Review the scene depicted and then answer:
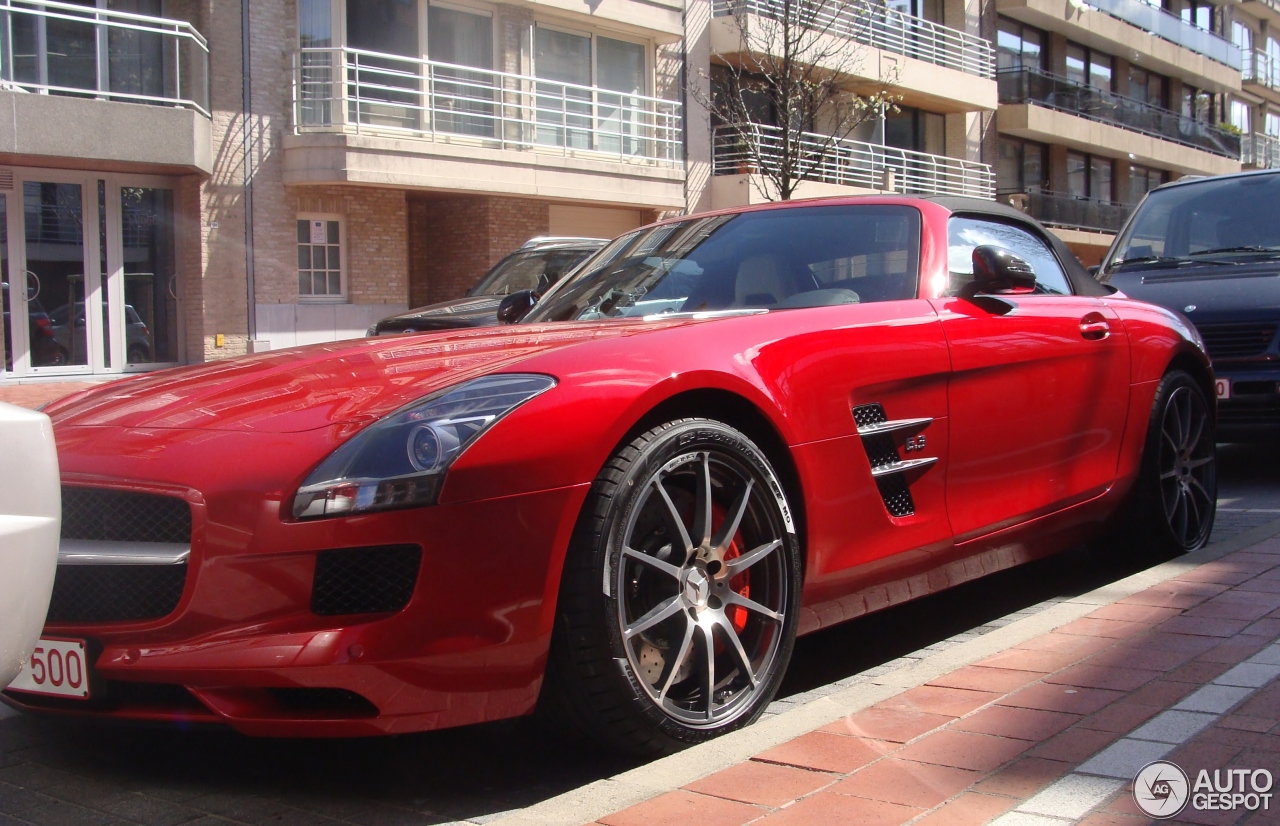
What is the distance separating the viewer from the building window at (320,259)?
2023 centimetres

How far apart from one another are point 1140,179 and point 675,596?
44.0m

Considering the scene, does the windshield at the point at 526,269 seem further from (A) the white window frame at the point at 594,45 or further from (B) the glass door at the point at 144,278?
(A) the white window frame at the point at 594,45

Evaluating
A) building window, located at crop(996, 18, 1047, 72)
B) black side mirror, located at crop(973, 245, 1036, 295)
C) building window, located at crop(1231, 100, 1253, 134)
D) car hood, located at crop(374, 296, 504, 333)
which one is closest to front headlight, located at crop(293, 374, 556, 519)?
black side mirror, located at crop(973, 245, 1036, 295)

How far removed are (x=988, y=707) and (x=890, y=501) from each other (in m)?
0.63

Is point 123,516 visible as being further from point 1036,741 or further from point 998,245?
point 998,245

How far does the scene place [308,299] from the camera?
20203mm

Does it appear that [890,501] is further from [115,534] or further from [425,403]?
[115,534]

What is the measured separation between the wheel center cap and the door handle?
2146 mm

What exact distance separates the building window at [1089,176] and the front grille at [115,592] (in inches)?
1535

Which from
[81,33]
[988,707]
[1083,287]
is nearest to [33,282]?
[81,33]

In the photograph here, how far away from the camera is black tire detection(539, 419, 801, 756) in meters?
2.76

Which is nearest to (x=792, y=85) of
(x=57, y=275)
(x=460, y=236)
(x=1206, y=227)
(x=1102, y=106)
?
(x=460, y=236)

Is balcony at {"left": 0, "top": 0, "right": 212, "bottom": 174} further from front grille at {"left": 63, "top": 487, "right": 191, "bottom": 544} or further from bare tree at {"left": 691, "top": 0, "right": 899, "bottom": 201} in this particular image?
front grille at {"left": 63, "top": 487, "right": 191, "bottom": 544}

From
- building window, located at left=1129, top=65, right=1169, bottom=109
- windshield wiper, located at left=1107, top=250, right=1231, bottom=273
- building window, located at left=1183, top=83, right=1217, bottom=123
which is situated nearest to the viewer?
windshield wiper, located at left=1107, top=250, right=1231, bottom=273
